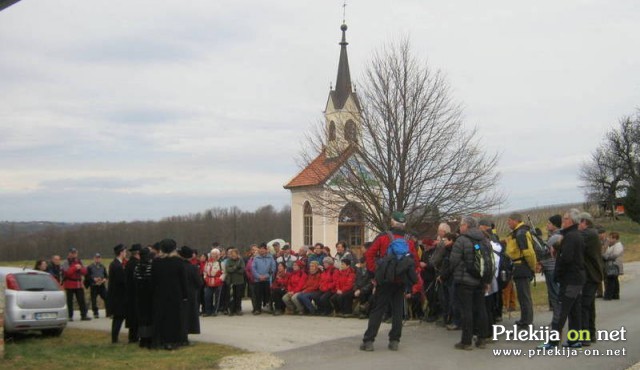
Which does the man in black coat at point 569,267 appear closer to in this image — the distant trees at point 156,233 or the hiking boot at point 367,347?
the hiking boot at point 367,347

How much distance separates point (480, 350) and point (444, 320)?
8.98ft

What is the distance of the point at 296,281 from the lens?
1636cm

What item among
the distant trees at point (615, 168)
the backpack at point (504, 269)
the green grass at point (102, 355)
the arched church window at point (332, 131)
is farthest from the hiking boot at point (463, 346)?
the distant trees at point (615, 168)

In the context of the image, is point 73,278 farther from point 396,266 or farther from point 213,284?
point 396,266

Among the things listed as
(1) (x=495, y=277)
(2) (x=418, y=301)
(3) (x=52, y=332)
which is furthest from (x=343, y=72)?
(1) (x=495, y=277)

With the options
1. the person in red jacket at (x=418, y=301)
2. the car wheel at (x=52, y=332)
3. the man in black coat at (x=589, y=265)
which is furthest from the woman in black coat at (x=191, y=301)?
the man in black coat at (x=589, y=265)

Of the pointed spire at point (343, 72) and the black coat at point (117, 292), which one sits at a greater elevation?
the pointed spire at point (343, 72)

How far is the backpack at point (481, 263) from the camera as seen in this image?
9.62 metres

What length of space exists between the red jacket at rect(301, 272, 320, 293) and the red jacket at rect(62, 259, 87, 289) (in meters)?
5.86

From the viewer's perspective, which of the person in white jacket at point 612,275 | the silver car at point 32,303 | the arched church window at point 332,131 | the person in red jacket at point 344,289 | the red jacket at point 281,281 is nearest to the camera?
the silver car at point 32,303

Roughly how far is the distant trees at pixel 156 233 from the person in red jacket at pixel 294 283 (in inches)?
3234

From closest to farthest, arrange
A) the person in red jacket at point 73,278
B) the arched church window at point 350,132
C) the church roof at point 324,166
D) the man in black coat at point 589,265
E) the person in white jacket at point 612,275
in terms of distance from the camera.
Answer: the man in black coat at point 589,265 < the person in white jacket at point 612,275 < the person in red jacket at point 73,278 < the arched church window at point 350,132 < the church roof at point 324,166

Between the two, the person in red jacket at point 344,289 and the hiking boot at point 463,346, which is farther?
the person in red jacket at point 344,289

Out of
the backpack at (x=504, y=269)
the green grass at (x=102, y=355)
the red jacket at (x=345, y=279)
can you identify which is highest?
the backpack at (x=504, y=269)
